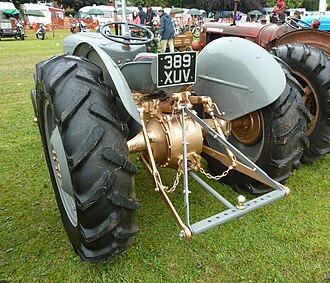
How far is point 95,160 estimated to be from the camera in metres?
1.83

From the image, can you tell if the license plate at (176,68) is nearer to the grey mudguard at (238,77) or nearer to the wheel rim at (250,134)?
the grey mudguard at (238,77)

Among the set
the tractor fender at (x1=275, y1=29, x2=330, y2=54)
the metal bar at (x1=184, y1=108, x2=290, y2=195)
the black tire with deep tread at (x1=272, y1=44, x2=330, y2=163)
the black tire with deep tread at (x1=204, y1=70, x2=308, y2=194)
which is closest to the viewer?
the metal bar at (x1=184, y1=108, x2=290, y2=195)

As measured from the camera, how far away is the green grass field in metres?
2.28

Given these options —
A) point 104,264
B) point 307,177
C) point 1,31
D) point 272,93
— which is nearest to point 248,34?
point 307,177

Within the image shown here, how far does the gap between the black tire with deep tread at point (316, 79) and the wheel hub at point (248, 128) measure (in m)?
1.12

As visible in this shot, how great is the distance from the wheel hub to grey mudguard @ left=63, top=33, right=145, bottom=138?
1183mm

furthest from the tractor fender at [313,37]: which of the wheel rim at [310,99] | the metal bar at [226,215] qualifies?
the metal bar at [226,215]

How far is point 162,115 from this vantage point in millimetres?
2619

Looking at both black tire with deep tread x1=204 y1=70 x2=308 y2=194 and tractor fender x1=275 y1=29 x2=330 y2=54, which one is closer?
black tire with deep tread x1=204 y1=70 x2=308 y2=194

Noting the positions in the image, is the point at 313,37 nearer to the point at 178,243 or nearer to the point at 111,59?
the point at 111,59

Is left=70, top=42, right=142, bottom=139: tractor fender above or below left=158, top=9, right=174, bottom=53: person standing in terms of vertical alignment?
above

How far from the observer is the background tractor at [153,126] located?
1872mm

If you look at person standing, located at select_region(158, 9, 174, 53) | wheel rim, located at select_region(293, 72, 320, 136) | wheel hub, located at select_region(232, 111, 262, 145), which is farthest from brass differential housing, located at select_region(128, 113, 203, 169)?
person standing, located at select_region(158, 9, 174, 53)

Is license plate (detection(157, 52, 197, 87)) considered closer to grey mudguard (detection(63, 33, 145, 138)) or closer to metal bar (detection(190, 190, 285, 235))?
grey mudguard (detection(63, 33, 145, 138))
